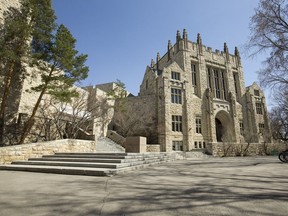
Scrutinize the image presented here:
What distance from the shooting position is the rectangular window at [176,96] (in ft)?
78.9

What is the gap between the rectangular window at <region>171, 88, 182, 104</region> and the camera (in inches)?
947

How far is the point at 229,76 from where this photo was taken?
29938 mm

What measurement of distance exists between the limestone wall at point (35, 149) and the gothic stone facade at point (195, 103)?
10872 millimetres

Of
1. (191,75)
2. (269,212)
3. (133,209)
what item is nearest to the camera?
(269,212)

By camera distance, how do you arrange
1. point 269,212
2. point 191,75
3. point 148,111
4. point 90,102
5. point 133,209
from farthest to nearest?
point 191,75 < point 148,111 < point 90,102 < point 133,209 < point 269,212

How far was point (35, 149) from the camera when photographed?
9625 millimetres

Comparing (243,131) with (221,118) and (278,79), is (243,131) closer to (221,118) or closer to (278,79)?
(221,118)

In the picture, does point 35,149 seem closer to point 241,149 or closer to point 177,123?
point 177,123

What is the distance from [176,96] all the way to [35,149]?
18551 millimetres

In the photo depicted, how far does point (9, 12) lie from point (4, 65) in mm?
3990

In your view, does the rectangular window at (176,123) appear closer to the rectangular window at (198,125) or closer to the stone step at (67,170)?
the rectangular window at (198,125)

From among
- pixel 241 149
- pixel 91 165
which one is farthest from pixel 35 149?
pixel 241 149

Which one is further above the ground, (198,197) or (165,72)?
(165,72)

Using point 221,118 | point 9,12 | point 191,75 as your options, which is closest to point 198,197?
point 9,12
